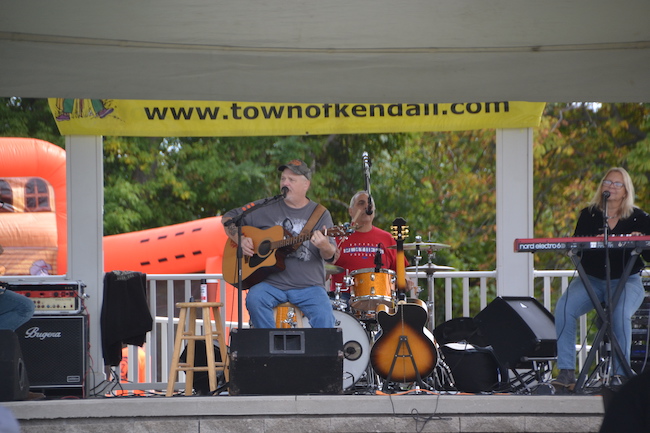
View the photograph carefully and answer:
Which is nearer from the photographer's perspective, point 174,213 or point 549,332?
point 549,332

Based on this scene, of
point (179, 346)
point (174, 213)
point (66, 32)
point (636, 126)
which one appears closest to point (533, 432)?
point (179, 346)

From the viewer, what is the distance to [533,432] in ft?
15.0

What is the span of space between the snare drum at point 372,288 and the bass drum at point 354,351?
160 mm

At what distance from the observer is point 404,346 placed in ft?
18.1

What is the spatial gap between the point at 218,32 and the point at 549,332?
350 cm

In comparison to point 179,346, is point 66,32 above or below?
above

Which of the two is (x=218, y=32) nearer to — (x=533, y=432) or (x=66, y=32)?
(x=66, y=32)

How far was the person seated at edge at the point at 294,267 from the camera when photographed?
5.49 m

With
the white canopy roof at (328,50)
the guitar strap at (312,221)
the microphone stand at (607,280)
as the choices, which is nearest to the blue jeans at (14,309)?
the guitar strap at (312,221)

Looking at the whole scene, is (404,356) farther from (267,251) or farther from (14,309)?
(14,309)

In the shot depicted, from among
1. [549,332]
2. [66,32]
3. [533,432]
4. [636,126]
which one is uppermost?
[636,126]

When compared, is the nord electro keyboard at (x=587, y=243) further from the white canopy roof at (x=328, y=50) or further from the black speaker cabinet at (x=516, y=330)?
the white canopy roof at (x=328, y=50)

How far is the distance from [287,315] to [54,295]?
162 cm

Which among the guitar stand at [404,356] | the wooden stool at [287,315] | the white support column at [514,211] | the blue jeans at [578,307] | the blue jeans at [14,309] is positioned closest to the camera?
the blue jeans at [578,307]
